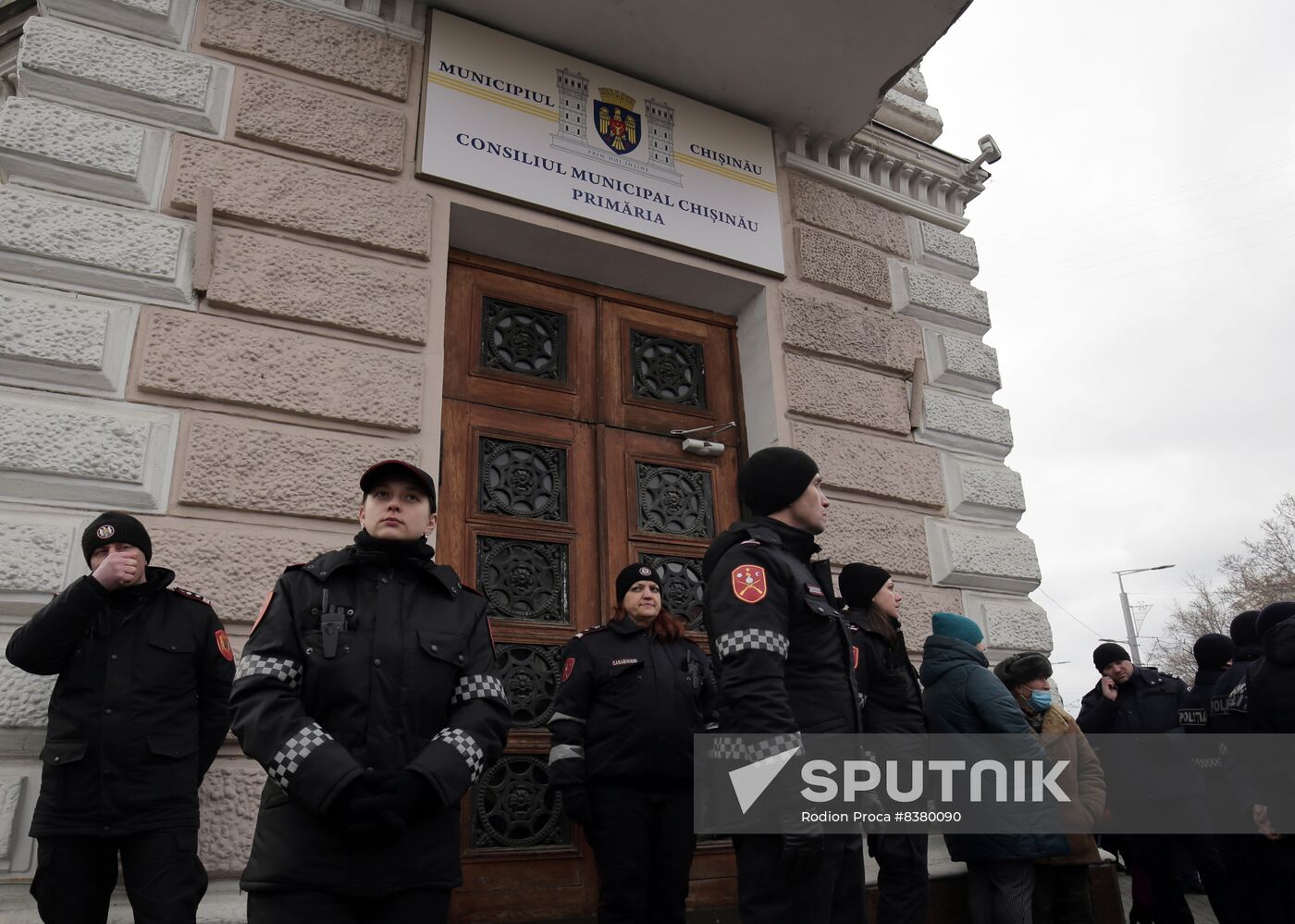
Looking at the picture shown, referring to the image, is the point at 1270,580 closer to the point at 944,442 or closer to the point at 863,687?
the point at 944,442

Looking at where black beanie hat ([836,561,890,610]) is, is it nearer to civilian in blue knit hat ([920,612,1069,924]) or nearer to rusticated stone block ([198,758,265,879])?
civilian in blue knit hat ([920,612,1069,924])

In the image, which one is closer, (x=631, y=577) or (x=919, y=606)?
(x=631, y=577)

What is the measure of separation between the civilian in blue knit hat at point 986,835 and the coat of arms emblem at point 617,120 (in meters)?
3.49

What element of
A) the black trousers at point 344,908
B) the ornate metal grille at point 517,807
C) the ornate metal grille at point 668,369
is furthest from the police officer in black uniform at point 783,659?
the ornate metal grille at point 668,369

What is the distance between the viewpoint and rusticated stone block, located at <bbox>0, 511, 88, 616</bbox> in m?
3.62

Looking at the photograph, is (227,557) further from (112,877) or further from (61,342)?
(112,877)

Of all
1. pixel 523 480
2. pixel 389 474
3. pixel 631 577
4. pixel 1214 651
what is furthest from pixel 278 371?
pixel 1214 651

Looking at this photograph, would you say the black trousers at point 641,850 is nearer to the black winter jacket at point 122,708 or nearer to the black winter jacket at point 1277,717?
the black winter jacket at point 122,708

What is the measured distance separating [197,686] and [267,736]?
1338 mm

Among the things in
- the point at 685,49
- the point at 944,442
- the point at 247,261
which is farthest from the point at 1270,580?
the point at 247,261

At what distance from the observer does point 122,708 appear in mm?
3133

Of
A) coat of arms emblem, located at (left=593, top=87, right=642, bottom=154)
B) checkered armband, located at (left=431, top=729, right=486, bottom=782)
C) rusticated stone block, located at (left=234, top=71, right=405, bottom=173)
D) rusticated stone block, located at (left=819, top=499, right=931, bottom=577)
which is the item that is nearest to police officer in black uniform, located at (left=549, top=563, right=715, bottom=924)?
checkered armband, located at (left=431, top=729, right=486, bottom=782)

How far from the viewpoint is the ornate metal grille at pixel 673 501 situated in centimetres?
560

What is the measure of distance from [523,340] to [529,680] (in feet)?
6.38
